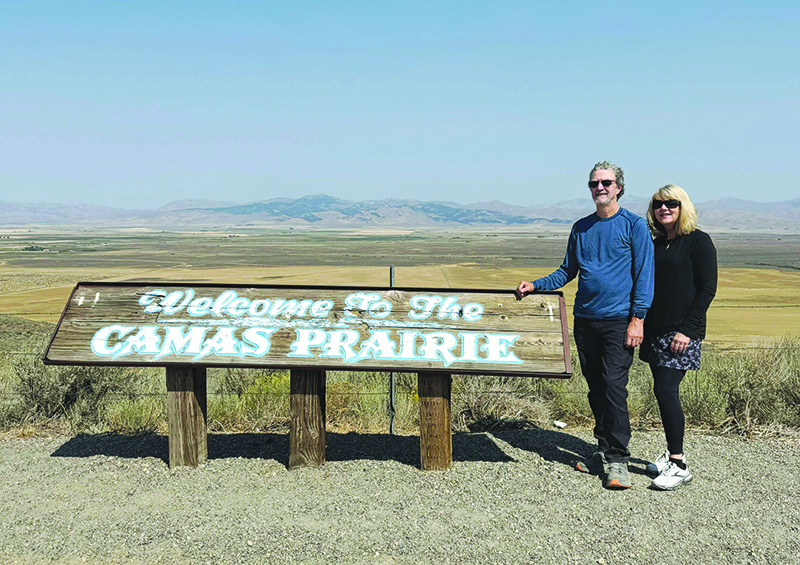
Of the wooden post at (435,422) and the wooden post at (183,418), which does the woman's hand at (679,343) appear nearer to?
the wooden post at (435,422)

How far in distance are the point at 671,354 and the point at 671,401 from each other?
0.33 m

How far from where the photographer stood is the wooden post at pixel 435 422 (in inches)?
185

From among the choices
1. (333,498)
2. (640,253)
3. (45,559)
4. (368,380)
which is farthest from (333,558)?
(368,380)

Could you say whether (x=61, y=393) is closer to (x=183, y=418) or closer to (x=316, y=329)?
(x=183, y=418)

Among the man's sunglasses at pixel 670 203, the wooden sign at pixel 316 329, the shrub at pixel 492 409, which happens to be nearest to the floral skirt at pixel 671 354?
the wooden sign at pixel 316 329

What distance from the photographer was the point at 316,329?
4.73m

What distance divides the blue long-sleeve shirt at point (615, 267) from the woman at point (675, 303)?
0.49 feet

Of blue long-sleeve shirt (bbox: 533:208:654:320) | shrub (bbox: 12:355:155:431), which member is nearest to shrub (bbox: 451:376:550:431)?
blue long-sleeve shirt (bbox: 533:208:654:320)

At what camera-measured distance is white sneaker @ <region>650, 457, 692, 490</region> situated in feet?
14.5

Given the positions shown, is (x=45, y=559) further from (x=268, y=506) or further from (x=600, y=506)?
(x=600, y=506)

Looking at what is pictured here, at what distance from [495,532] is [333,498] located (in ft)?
3.59

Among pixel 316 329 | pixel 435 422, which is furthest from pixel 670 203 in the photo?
pixel 316 329

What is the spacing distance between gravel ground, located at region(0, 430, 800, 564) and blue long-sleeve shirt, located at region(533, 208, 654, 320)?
125 cm

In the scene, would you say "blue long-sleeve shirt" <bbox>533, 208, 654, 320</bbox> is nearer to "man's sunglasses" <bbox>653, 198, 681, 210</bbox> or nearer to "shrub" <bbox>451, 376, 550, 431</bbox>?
"man's sunglasses" <bbox>653, 198, 681, 210</bbox>
